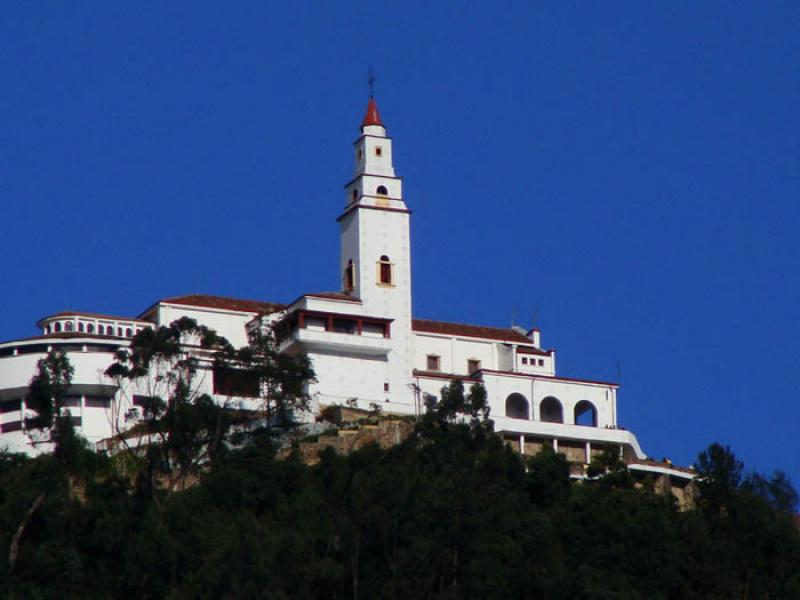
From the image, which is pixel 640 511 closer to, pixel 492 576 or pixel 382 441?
pixel 492 576

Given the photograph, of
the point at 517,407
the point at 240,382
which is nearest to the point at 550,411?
the point at 517,407

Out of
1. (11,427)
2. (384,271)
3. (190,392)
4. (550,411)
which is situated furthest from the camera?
(550,411)

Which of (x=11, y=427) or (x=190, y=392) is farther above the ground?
(x=190, y=392)

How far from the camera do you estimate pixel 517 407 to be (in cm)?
9412

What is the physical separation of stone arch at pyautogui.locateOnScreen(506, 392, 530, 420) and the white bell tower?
13.4ft

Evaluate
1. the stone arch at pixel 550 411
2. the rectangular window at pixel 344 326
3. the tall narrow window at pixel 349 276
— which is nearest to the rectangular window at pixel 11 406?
the rectangular window at pixel 344 326

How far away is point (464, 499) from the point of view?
7731cm

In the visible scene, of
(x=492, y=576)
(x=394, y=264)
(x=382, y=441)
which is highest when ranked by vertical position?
(x=394, y=264)

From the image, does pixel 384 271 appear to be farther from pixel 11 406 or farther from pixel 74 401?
pixel 11 406

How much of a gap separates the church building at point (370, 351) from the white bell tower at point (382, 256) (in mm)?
39

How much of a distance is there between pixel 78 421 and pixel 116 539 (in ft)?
43.2

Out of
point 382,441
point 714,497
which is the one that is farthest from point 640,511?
point 382,441

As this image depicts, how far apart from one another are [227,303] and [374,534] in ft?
64.1

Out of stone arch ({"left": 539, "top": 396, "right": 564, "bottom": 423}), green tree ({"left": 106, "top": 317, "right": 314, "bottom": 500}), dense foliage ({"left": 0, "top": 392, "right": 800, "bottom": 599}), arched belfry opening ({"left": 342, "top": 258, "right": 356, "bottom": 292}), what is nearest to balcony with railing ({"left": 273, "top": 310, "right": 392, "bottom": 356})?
green tree ({"left": 106, "top": 317, "right": 314, "bottom": 500})
